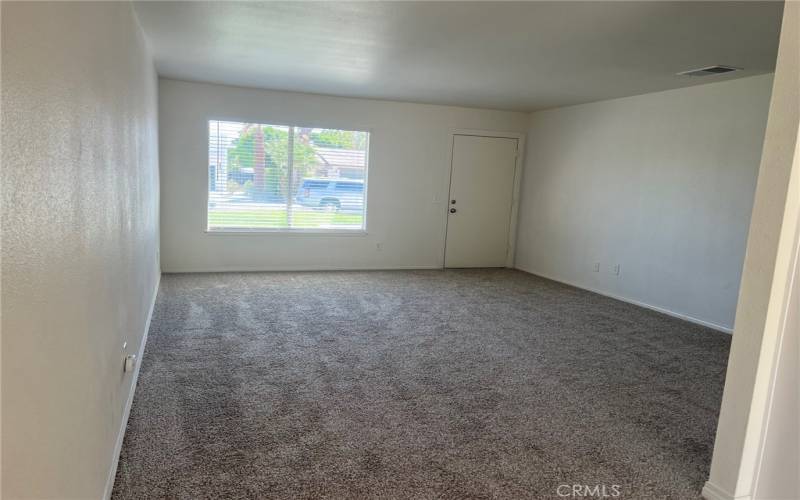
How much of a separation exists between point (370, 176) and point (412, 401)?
454 centimetres

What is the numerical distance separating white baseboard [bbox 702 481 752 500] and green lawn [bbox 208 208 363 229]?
5.51 metres

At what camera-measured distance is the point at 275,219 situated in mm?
6719

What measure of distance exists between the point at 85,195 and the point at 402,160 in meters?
5.77

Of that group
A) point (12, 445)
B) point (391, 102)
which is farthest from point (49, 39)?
point (391, 102)

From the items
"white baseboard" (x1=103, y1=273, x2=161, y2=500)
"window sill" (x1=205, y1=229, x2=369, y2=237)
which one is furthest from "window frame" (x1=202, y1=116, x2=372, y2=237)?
"white baseboard" (x1=103, y1=273, x2=161, y2=500)

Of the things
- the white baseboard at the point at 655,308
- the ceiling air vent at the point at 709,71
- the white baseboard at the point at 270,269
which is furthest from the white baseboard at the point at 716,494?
the white baseboard at the point at 270,269

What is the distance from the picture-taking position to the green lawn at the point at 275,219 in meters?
6.49

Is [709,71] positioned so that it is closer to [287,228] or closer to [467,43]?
[467,43]

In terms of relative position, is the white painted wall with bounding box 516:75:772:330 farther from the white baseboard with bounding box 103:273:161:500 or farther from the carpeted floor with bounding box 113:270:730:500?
the white baseboard with bounding box 103:273:161:500

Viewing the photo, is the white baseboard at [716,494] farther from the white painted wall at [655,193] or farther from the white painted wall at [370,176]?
the white painted wall at [370,176]

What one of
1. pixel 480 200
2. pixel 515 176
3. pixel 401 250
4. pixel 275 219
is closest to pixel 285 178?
pixel 275 219

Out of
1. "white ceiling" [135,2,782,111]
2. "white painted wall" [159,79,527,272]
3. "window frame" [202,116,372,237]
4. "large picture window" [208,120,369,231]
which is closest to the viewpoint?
"white ceiling" [135,2,782,111]

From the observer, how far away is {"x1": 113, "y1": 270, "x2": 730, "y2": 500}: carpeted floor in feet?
7.35

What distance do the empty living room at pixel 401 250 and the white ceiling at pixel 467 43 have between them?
39mm
